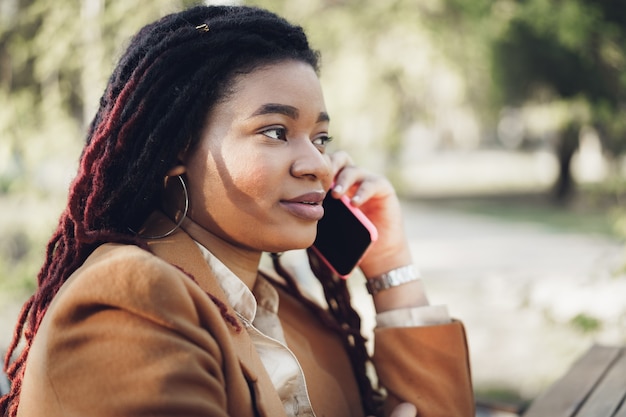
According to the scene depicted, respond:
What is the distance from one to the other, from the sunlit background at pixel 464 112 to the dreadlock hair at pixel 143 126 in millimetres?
519

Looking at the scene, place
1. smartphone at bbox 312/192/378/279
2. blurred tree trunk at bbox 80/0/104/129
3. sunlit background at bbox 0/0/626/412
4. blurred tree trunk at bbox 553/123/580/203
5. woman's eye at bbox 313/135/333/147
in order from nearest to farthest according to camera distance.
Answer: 1. woman's eye at bbox 313/135/333/147
2. smartphone at bbox 312/192/378/279
3. blurred tree trunk at bbox 80/0/104/129
4. sunlit background at bbox 0/0/626/412
5. blurred tree trunk at bbox 553/123/580/203

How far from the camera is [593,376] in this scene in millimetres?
2277

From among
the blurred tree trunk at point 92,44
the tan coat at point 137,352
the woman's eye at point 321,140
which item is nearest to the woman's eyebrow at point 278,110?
the woman's eye at point 321,140

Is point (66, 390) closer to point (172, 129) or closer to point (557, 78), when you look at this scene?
point (172, 129)

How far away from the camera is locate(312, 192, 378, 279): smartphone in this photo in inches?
81.5

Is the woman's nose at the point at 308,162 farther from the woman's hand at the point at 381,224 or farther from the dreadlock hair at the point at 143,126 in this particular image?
the woman's hand at the point at 381,224

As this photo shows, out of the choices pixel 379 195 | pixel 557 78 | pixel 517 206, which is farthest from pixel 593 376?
pixel 517 206

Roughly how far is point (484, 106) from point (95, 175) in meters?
16.3

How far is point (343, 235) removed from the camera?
6.90 feet

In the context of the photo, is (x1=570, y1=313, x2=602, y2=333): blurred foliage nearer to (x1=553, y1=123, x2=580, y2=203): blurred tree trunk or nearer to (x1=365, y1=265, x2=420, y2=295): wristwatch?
(x1=365, y1=265, x2=420, y2=295): wristwatch

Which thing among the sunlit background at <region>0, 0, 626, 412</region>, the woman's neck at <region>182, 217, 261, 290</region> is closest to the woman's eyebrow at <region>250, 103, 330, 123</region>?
the woman's neck at <region>182, 217, 261, 290</region>

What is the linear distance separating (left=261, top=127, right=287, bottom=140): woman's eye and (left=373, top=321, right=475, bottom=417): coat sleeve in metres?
0.70

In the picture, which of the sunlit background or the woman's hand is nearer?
the woman's hand

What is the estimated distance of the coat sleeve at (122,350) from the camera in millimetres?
1199
